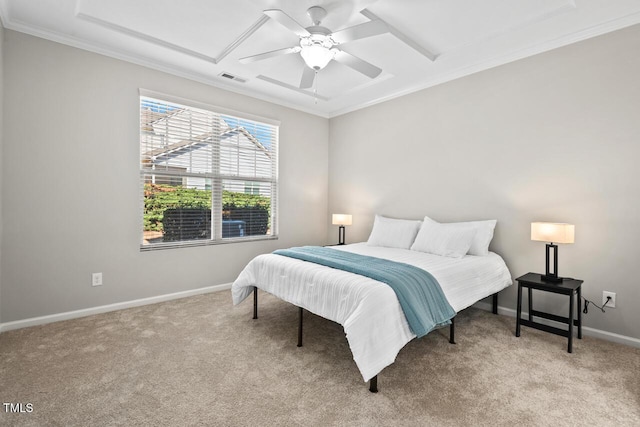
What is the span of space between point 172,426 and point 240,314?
5.37ft

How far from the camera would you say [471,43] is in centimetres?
304

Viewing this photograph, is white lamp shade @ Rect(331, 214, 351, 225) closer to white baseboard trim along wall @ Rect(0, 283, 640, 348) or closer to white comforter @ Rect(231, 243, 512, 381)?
white comforter @ Rect(231, 243, 512, 381)

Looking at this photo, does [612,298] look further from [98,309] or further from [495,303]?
[98,309]

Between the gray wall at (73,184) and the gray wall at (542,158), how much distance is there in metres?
2.96

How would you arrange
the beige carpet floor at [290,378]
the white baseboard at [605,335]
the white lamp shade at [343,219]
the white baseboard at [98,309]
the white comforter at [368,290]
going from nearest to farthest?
1. the beige carpet floor at [290,378]
2. the white comforter at [368,290]
3. the white baseboard at [605,335]
4. the white baseboard at [98,309]
5. the white lamp shade at [343,219]

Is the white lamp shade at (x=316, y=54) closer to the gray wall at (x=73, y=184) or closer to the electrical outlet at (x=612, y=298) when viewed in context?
the gray wall at (x=73, y=184)

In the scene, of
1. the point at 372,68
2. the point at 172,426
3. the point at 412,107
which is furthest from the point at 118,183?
the point at 412,107

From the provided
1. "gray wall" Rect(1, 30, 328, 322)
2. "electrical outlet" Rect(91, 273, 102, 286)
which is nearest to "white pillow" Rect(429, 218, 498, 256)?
"gray wall" Rect(1, 30, 328, 322)

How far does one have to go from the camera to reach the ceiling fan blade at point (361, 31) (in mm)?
2250

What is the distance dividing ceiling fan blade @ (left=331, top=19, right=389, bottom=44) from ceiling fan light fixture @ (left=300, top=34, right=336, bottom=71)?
177 millimetres

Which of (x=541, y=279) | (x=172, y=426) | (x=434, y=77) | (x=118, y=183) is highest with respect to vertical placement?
(x=434, y=77)

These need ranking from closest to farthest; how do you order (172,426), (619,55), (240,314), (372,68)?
(172,426) < (619,55) < (372,68) < (240,314)

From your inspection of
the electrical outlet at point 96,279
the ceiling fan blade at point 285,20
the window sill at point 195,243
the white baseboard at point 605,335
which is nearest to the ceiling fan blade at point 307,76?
the ceiling fan blade at point 285,20

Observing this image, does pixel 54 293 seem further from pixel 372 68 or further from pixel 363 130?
pixel 363 130
